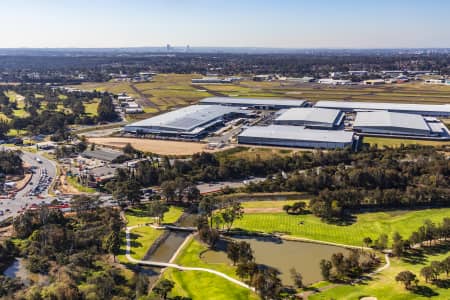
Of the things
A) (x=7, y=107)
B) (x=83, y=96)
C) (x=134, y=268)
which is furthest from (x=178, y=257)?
(x=83, y=96)

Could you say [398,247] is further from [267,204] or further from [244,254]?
[267,204]

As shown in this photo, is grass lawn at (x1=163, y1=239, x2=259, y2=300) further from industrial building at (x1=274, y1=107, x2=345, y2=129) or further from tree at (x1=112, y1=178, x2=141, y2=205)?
industrial building at (x1=274, y1=107, x2=345, y2=129)

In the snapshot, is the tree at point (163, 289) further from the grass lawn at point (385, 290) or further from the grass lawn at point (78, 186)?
the grass lawn at point (78, 186)

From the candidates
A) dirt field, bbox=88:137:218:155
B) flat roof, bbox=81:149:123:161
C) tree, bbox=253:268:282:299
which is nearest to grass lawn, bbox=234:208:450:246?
tree, bbox=253:268:282:299

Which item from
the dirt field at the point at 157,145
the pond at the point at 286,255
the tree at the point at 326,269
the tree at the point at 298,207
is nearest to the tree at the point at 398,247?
the pond at the point at 286,255

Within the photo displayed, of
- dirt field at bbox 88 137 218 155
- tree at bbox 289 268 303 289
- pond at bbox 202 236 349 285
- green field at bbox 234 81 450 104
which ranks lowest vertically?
pond at bbox 202 236 349 285

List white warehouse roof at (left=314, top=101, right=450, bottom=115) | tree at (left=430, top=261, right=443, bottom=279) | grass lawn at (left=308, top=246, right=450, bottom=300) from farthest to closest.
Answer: white warehouse roof at (left=314, top=101, right=450, bottom=115), tree at (left=430, top=261, right=443, bottom=279), grass lawn at (left=308, top=246, right=450, bottom=300)
